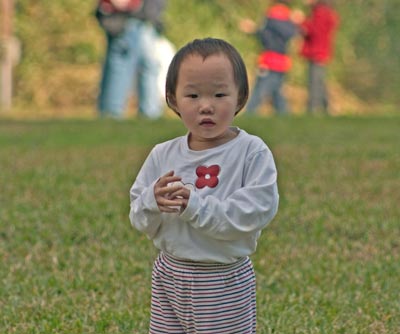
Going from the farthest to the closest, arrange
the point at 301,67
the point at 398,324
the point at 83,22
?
the point at 301,67
the point at 83,22
the point at 398,324

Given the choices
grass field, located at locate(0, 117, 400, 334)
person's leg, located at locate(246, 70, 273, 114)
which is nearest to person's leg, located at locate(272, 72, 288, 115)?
person's leg, located at locate(246, 70, 273, 114)

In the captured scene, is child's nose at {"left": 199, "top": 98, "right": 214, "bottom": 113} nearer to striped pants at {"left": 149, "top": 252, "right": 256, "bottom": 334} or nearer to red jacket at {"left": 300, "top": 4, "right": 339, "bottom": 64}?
striped pants at {"left": 149, "top": 252, "right": 256, "bottom": 334}

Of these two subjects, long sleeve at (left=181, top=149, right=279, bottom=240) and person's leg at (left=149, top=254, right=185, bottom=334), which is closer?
long sleeve at (left=181, top=149, right=279, bottom=240)

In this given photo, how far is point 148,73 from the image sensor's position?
13.3m

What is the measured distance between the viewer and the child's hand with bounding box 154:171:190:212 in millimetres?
2482

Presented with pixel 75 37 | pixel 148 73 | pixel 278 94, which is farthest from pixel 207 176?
pixel 75 37

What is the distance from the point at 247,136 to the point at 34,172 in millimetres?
4589

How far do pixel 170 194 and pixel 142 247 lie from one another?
2.20 m

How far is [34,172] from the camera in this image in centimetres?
705

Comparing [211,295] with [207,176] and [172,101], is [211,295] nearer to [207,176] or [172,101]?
[207,176]

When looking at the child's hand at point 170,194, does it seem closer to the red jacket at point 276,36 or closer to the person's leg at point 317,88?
the red jacket at point 276,36

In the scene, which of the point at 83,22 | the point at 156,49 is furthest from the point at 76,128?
the point at 83,22

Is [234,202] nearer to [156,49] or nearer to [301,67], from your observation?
[156,49]

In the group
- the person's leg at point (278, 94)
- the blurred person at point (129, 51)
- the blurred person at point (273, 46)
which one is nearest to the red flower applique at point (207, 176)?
the blurred person at point (129, 51)
